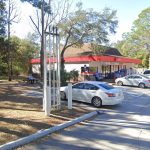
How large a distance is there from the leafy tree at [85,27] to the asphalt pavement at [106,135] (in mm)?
24493

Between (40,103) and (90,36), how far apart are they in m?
22.9

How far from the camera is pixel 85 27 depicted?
39031 millimetres

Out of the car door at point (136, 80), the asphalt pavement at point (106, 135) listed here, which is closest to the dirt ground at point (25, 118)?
the asphalt pavement at point (106, 135)

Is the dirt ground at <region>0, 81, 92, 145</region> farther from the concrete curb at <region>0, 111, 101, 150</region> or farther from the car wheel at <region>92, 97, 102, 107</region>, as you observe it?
the car wheel at <region>92, 97, 102, 107</region>

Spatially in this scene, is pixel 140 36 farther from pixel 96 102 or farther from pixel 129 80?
pixel 96 102

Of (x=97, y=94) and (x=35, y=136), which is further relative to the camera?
(x=97, y=94)

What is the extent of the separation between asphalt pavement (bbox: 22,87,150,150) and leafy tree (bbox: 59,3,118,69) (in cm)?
2449

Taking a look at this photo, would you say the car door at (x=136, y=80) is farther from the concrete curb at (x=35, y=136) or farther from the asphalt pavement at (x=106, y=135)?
the concrete curb at (x=35, y=136)

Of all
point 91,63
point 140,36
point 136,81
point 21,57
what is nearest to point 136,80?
point 136,81

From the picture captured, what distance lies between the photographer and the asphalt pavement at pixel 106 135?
939 cm

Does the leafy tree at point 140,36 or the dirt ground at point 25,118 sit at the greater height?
the leafy tree at point 140,36

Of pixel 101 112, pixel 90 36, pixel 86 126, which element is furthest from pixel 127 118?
pixel 90 36

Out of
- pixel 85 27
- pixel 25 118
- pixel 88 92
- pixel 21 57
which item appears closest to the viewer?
pixel 25 118

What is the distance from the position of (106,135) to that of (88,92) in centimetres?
746
